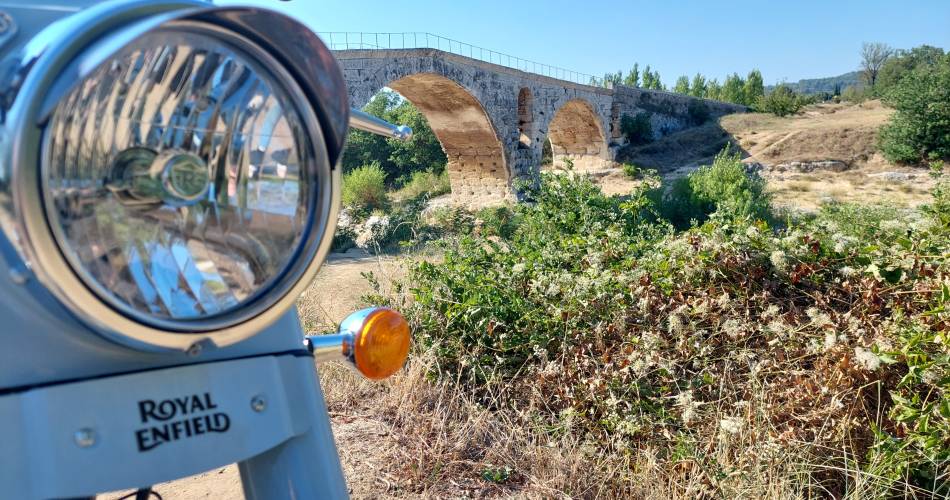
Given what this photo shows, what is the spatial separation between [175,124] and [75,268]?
0.21 m

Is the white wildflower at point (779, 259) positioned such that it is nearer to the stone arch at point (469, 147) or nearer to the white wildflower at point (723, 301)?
the white wildflower at point (723, 301)

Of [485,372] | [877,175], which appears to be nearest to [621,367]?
[485,372]

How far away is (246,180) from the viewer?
83cm

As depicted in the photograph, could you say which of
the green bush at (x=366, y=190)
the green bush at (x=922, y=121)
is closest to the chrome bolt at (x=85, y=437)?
the green bush at (x=366, y=190)

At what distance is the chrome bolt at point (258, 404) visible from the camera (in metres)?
0.81

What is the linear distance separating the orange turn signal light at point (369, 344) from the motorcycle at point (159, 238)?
0.11 m

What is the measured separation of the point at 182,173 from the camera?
76cm

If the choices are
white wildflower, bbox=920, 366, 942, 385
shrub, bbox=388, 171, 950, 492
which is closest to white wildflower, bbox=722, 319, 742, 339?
shrub, bbox=388, 171, 950, 492

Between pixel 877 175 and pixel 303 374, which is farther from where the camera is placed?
pixel 877 175

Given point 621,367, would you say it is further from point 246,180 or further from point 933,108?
point 933,108

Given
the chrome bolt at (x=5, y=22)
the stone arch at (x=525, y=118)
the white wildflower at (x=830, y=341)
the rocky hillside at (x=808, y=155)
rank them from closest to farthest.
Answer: the chrome bolt at (x=5, y=22) → the white wildflower at (x=830, y=341) → the rocky hillside at (x=808, y=155) → the stone arch at (x=525, y=118)

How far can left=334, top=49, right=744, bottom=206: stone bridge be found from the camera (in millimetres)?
13945

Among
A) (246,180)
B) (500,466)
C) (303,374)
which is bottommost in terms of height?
(500,466)

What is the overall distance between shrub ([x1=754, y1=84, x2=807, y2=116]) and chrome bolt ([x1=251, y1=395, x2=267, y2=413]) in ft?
113
